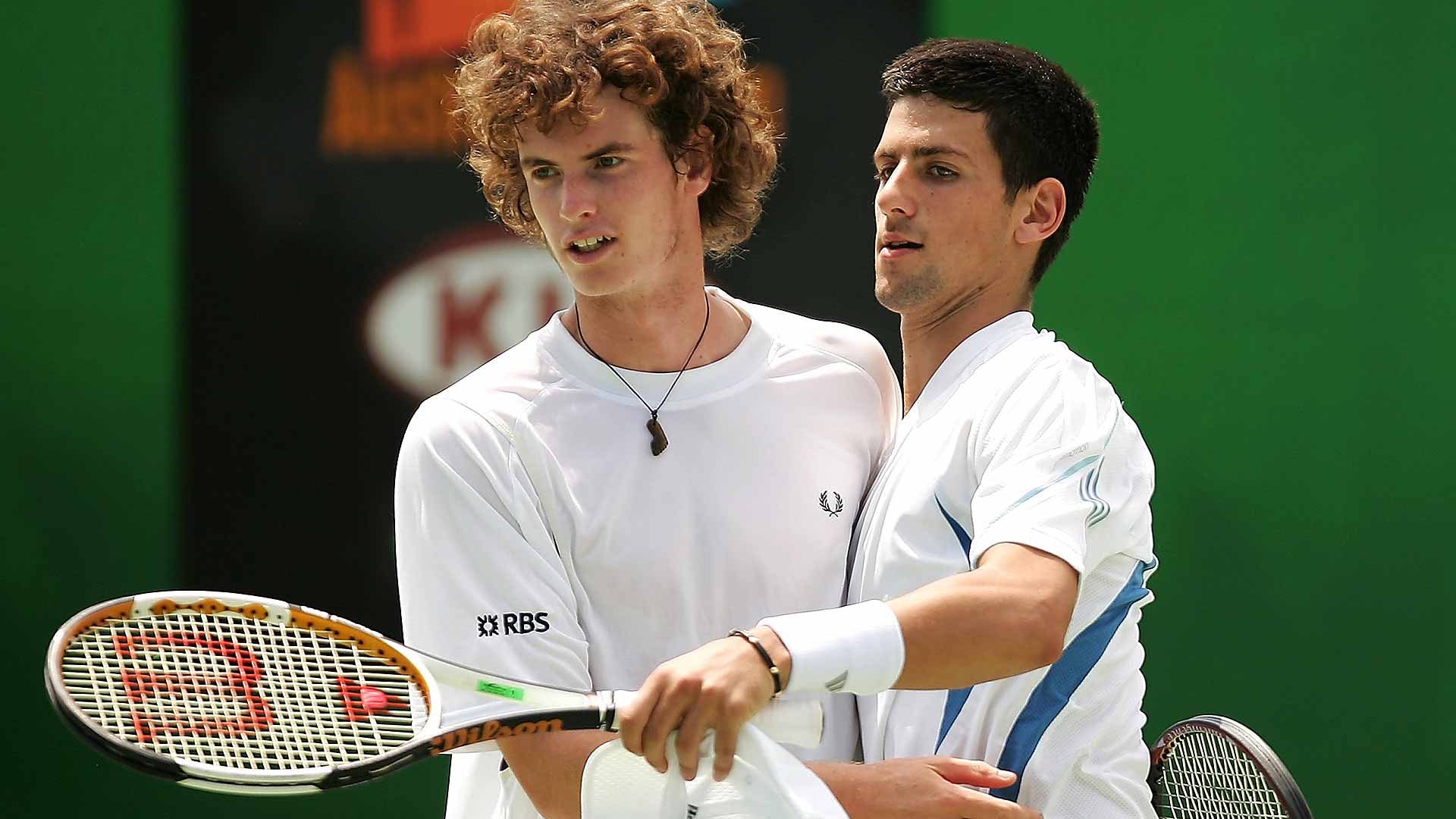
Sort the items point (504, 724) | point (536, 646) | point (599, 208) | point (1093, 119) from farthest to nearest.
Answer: point (1093, 119) < point (599, 208) < point (536, 646) < point (504, 724)

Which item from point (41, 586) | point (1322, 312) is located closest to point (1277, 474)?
point (1322, 312)

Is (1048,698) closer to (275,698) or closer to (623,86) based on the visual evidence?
(275,698)

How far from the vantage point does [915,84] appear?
272 centimetres

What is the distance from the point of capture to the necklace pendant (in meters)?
2.60

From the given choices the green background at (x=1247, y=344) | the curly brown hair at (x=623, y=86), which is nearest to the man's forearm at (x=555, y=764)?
the curly brown hair at (x=623, y=86)

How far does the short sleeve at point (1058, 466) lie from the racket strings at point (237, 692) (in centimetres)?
80

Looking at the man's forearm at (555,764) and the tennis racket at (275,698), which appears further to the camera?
the man's forearm at (555,764)

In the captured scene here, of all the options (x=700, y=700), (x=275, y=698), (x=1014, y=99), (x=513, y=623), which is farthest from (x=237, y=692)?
(x=1014, y=99)

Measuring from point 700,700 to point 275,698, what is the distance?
1.88 feet

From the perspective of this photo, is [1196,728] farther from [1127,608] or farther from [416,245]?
[416,245]

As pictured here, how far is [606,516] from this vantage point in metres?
2.54

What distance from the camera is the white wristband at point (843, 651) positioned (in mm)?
1979

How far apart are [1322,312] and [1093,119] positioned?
2472 millimetres

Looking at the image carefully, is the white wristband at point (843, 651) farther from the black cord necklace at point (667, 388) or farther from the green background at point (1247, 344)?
the green background at point (1247, 344)
